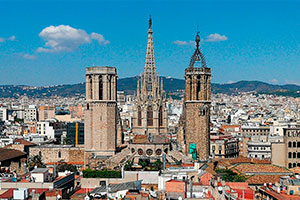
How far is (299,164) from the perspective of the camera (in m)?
43.4

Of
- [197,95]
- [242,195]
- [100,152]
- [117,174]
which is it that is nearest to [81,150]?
[100,152]

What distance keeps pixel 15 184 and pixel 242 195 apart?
11390 millimetres

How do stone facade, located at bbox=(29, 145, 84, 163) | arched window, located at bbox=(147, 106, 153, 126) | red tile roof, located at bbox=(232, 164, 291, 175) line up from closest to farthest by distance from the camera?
red tile roof, located at bbox=(232, 164, 291, 175)
stone facade, located at bbox=(29, 145, 84, 163)
arched window, located at bbox=(147, 106, 153, 126)

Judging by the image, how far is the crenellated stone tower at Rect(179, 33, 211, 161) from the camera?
51188 millimetres

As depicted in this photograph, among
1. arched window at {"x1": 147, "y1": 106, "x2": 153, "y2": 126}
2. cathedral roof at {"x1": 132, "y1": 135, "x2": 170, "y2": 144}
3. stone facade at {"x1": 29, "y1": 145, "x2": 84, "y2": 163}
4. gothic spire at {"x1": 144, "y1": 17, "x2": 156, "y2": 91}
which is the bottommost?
stone facade at {"x1": 29, "y1": 145, "x2": 84, "y2": 163}

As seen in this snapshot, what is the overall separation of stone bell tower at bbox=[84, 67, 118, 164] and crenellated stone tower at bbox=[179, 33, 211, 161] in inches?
270

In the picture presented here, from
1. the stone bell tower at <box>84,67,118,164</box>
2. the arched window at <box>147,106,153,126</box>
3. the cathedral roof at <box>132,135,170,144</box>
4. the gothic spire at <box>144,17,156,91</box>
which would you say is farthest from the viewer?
the gothic spire at <box>144,17,156,91</box>

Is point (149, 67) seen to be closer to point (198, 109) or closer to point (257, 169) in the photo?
point (198, 109)

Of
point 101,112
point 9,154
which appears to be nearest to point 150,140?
point 101,112

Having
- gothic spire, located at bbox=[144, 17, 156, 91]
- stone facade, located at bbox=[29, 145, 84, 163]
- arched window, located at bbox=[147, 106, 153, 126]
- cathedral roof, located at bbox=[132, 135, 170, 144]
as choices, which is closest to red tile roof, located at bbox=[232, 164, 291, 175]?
cathedral roof, located at bbox=[132, 135, 170, 144]

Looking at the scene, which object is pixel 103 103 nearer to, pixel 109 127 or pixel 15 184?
pixel 109 127

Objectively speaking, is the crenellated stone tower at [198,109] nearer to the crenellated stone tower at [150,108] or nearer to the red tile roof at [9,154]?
the crenellated stone tower at [150,108]

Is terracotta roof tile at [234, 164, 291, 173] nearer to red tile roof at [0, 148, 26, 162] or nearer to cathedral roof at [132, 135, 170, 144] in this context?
cathedral roof at [132, 135, 170, 144]

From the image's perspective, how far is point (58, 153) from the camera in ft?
191
